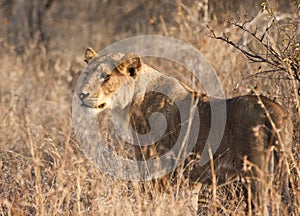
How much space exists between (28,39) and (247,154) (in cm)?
949

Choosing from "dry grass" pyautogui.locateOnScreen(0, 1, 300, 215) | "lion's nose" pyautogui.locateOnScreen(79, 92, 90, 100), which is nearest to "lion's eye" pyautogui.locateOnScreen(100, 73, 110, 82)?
"lion's nose" pyautogui.locateOnScreen(79, 92, 90, 100)

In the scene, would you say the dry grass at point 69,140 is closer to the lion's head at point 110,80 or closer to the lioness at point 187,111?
the lioness at point 187,111

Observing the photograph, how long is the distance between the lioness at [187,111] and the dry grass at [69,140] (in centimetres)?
18

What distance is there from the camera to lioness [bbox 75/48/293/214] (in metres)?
3.95

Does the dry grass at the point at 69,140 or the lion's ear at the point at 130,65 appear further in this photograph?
the lion's ear at the point at 130,65

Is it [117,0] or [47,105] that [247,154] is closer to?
[47,105]

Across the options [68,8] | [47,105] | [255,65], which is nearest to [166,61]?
[47,105]

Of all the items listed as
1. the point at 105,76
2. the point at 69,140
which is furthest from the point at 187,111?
the point at 69,140

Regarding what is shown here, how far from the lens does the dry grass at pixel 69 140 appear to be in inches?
164

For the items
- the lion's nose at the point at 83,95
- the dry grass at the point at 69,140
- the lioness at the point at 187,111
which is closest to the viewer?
the lioness at the point at 187,111

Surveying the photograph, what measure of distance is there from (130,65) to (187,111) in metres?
0.62

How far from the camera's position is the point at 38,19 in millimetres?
13258

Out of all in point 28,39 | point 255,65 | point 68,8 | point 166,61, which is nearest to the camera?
point 255,65

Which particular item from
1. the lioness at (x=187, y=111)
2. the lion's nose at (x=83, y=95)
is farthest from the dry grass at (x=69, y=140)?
the lion's nose at (x=83, y=95)
